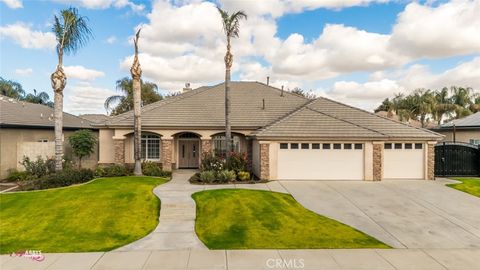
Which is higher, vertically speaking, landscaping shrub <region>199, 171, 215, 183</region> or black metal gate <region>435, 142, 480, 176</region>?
black metal gate <region>435, 142, 480, 176</region>

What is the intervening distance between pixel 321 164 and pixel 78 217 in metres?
12.3

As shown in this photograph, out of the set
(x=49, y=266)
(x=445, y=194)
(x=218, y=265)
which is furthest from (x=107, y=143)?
(x=445, y=194)

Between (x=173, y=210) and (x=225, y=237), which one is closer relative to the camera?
(x=225, y=237)

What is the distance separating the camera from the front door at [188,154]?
21516mm

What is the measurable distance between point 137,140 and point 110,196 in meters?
6.05

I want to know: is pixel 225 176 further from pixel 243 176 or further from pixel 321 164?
pixel 321 164

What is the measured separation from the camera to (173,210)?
37.7ft

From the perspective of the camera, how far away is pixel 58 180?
1495 cm

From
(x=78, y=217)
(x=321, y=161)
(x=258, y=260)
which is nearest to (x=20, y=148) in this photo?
(x=78, y=217)

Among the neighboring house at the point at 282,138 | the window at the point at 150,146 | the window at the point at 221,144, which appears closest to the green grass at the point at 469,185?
the neighboring house at the point at 282,138

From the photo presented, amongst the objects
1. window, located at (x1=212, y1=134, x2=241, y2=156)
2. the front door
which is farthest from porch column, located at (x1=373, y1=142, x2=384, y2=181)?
the front door

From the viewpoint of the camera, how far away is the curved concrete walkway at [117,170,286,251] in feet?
27.9

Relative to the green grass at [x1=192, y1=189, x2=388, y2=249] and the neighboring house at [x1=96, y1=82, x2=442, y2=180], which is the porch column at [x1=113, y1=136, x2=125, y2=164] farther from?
the green grass at [x1=192, y1=189, x2=388, y2=249]

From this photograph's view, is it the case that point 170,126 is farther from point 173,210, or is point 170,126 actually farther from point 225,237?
point 225,237
